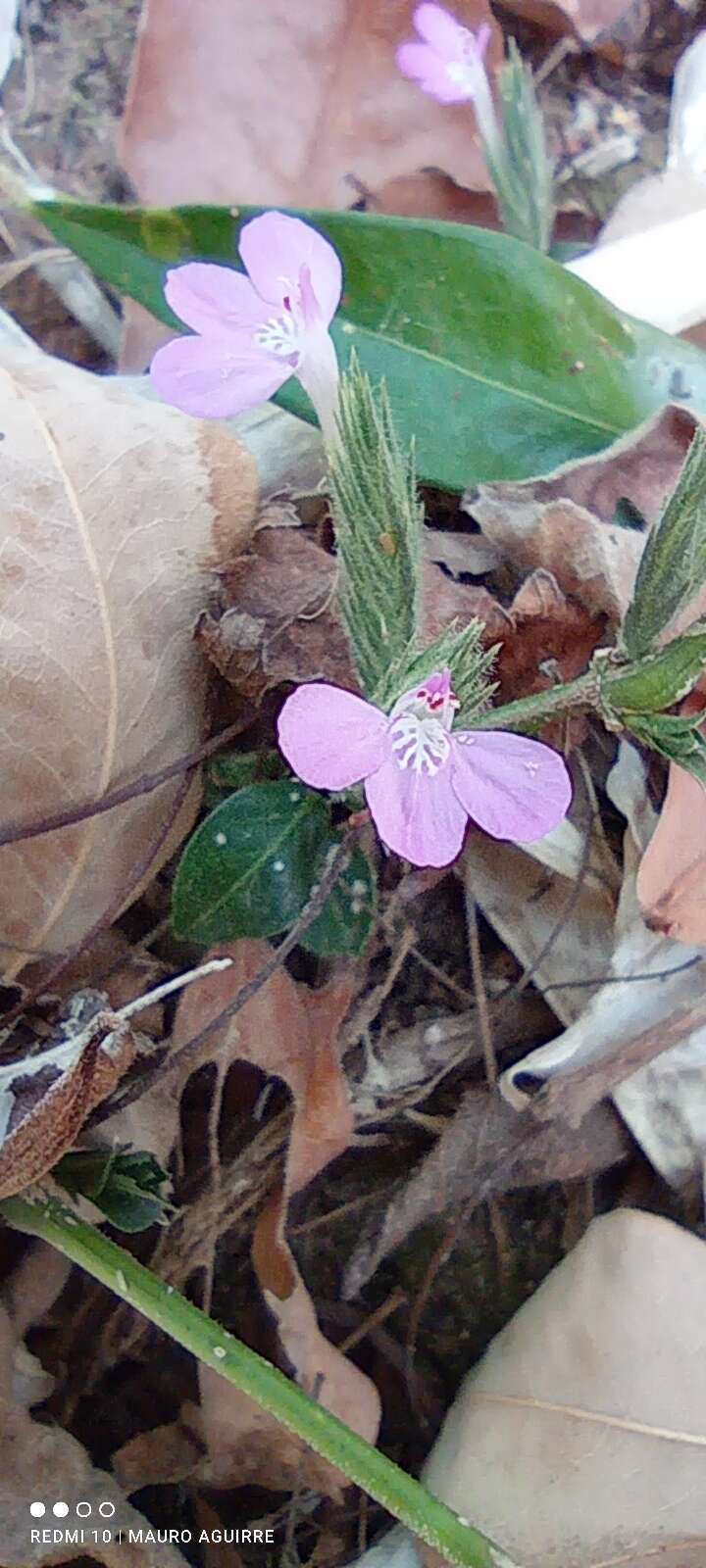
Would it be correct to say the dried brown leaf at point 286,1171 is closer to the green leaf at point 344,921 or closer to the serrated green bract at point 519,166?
the green leaf at point 344,921

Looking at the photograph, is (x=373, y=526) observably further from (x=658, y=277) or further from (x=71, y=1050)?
(x=658, y=277)

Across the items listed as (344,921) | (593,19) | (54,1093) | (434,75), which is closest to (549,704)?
(344,921)

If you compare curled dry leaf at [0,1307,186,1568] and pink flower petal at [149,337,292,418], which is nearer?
pink flower petal at [149,337,292,418]

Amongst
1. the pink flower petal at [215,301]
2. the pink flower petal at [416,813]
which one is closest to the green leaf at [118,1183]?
the pink flower petal at [416,813]

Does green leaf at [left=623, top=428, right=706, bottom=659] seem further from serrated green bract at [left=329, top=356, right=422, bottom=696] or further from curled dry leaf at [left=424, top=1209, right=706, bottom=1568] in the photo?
curled dry leaf at [left=424, top=1209, right=706, bottom=1568]

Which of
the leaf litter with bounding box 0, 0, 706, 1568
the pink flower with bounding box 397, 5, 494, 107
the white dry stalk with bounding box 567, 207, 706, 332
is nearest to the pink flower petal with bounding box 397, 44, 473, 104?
the pink flower with bounding box 397, 5, 494, 107

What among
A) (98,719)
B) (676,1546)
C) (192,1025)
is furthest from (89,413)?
(676,1546)
